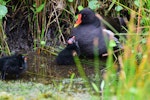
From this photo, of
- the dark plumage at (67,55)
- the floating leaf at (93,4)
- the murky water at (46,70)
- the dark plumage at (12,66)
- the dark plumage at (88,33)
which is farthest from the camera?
the floating leaf at (93,4)

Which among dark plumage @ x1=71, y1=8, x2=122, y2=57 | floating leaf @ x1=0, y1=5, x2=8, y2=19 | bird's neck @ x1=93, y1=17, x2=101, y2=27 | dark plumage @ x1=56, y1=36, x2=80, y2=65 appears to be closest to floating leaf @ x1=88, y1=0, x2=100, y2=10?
dark plumage @ x1=71, y1=8, x2=122, y2=57

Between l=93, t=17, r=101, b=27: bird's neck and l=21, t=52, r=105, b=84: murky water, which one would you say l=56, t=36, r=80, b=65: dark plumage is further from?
l=93, t=17, r=101, b=27: bird's neck

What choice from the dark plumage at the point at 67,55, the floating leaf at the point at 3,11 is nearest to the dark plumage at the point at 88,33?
the dark plumage at the point at 67,55

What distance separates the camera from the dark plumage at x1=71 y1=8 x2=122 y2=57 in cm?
605

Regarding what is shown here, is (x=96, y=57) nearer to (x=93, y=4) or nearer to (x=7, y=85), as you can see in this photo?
(x=93, y=4)

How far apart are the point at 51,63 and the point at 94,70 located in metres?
0.56

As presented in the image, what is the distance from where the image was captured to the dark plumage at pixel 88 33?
19.9 feet

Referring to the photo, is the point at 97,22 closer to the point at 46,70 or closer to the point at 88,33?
the point at 88,33

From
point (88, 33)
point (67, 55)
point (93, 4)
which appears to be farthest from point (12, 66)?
point (93, 4)

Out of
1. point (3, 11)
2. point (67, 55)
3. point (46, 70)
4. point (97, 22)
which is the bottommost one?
point (46, 70)

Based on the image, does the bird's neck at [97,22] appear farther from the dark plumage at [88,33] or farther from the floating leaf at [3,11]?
the floating leaf at [3,11]

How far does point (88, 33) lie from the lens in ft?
20.4

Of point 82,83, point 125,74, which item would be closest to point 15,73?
point 82,83

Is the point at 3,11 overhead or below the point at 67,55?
overhead
